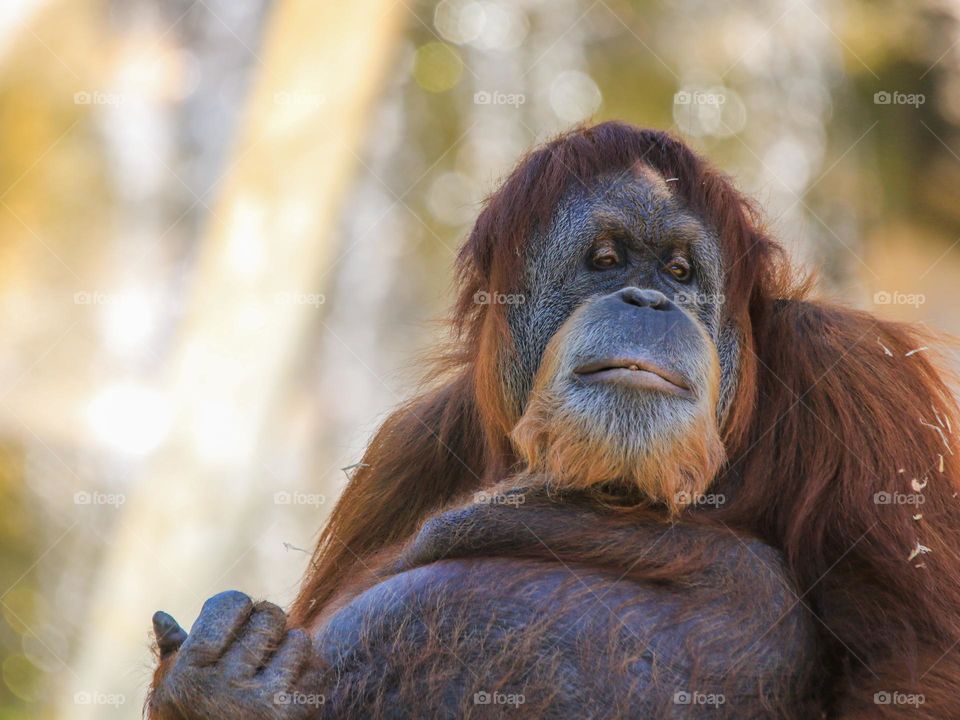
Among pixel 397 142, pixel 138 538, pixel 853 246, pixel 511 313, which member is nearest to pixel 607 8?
pixel 397 142

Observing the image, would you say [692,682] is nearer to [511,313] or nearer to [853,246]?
[511,313]

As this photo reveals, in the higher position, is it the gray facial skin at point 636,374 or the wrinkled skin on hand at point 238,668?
the gray facial skin at point 636,374

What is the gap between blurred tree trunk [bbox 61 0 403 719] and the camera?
605cm

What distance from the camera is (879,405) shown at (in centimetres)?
289

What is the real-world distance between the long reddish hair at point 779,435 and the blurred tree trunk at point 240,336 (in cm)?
266

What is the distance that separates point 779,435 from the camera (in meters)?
2.96

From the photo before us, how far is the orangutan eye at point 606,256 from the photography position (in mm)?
3082

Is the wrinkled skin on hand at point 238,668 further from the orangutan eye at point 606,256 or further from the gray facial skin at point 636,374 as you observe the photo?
the orangutan eye at point 606,256

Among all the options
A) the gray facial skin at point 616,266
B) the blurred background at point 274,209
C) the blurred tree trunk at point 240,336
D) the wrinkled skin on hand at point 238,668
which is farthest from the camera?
the blurred background at point 274,209

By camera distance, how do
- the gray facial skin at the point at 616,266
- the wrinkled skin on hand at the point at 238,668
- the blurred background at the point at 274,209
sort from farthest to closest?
1. the blurred background at the point at 274,209
2. the gray facial skin at the point at 616,266
3. the wrinkled skin on hand at the point at 238,668

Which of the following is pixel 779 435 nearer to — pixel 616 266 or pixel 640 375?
pixel 640 375

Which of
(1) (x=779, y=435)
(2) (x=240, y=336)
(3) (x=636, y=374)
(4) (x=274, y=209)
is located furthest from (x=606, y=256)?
(4) (x=274, y=209)

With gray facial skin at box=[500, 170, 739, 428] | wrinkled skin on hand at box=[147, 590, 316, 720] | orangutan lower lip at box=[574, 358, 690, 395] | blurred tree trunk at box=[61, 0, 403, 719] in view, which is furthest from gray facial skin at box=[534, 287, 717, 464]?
blurred tree trunk at box=[61, 0, 403, 719]

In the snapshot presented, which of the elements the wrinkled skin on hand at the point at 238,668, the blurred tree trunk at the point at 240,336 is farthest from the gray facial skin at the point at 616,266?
the blurred tree trunk at the point at 240,336
